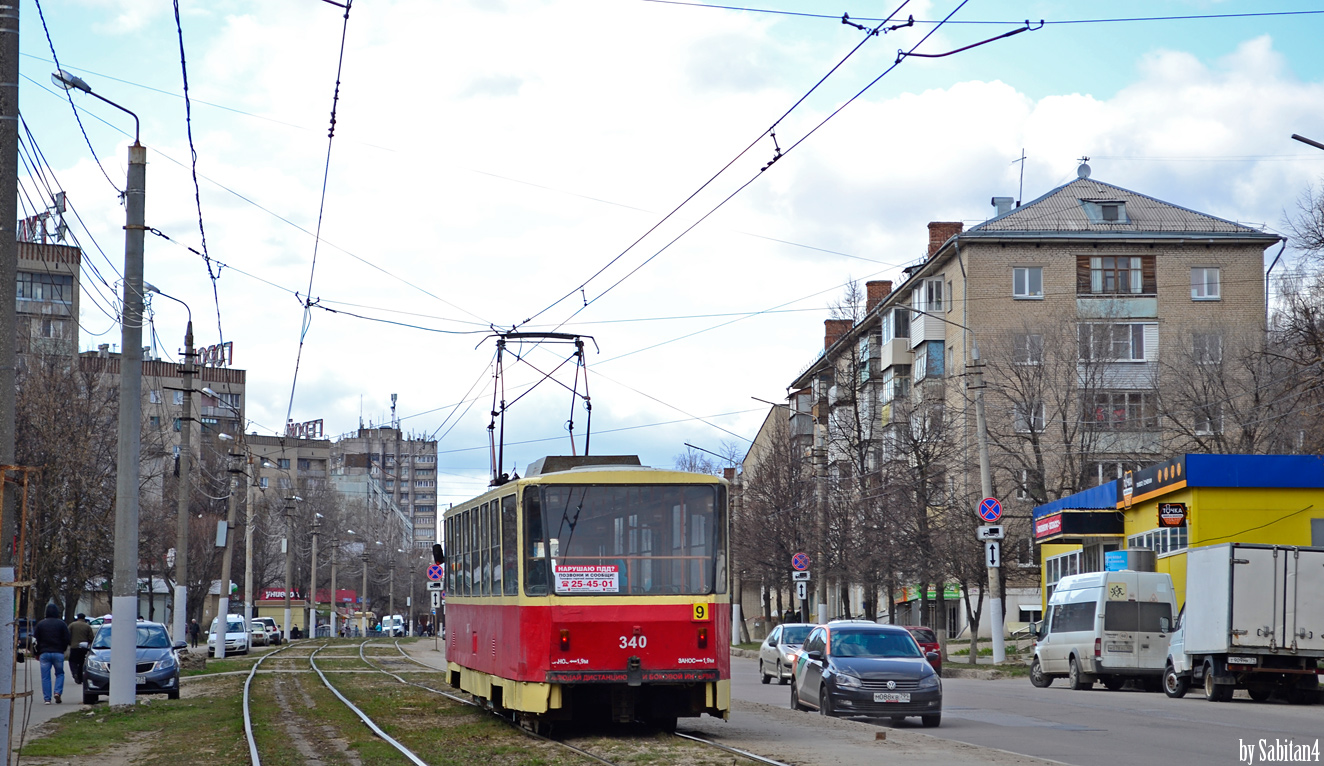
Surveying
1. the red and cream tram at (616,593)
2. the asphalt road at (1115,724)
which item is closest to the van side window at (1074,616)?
the asphalt road at (1115,724)

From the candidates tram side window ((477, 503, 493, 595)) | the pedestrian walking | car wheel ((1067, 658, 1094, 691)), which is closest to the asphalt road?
car wheel ((1067, 658, 1094, 691))

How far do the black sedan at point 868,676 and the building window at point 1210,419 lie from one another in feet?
103

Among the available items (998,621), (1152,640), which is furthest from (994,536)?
(1152,640)

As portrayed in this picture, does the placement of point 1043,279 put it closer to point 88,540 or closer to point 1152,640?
point 1152,640

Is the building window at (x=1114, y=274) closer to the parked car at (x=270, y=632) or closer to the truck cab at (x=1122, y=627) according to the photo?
the truck cab at (x=1122, y=627)

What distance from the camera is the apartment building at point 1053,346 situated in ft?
167

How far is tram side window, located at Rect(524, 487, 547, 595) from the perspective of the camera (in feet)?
53.4

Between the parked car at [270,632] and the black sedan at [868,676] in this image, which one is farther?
the parked car at [270,632]

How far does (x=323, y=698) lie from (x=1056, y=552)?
27059 mm

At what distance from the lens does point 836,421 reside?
52.0 m

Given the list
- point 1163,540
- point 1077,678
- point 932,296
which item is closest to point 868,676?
point 1077,678

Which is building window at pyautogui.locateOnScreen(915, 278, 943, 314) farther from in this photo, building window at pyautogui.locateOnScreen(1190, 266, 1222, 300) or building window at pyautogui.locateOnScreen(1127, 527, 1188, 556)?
building window at pyautogui.locateOnScreen(1127, 527, 1188, 556)

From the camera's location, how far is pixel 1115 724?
1983cm

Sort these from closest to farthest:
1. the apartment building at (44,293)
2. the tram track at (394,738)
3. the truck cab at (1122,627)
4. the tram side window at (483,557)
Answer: the tram track at (394,738) → the tram side window at (483,557) → the truck cab at (1122,627) → the apartment building at (44,293)
